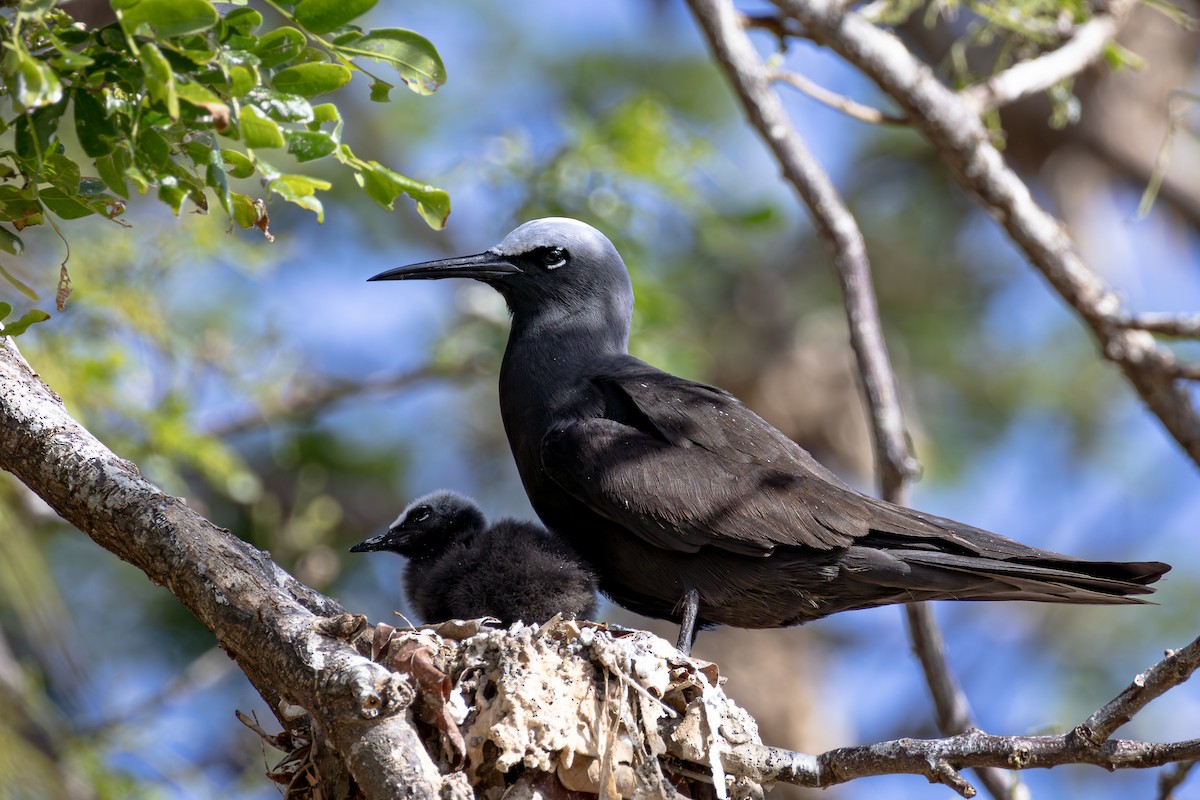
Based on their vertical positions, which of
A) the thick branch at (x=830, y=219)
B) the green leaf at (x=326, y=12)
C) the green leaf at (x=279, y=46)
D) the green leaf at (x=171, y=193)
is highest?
the thick branch at (x=830, y=219)

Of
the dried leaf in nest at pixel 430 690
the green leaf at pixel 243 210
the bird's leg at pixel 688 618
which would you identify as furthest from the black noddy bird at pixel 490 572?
the green leaf at pixel 243 210

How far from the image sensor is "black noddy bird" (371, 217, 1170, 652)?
4.54 m

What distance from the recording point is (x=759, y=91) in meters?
6.05

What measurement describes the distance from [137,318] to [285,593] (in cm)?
426

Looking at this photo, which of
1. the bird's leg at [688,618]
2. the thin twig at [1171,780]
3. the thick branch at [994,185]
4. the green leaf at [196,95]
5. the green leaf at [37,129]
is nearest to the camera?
the green leaf at [196,95]

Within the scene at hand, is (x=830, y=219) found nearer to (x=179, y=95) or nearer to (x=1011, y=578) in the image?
(x=1011, y=578)

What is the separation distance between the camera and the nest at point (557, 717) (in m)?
3.81

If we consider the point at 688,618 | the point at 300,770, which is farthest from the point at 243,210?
the point at 688,618

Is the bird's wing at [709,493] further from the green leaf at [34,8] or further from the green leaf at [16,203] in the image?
the green leaf at [34,8]

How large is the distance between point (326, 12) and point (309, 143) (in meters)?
0.33

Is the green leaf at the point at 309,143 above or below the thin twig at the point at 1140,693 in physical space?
below

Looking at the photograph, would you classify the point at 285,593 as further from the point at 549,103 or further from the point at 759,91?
the point at 549,103

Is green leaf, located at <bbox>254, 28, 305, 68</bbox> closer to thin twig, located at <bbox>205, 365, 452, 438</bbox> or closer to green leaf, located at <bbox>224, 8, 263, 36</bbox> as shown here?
green leaf, located at <bbox>224, 8, 263, 36</bbox>

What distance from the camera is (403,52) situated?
11.2 ft
